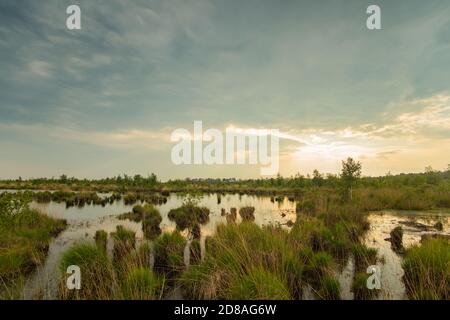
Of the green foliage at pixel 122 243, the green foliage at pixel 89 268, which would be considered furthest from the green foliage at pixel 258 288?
the green foliage at pixel 122 243

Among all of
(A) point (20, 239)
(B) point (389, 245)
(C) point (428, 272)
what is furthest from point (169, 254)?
(B) point (389, 245)

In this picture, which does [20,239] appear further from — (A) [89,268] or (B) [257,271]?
(B) [257,271]

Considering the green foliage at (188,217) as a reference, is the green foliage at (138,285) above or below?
above

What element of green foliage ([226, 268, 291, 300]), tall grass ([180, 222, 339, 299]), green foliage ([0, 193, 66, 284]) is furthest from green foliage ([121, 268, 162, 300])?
green foliage ([0, 193, 66, 284])

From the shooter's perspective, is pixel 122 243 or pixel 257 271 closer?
pixel 257 271

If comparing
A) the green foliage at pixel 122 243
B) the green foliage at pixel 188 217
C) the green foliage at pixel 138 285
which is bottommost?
the green foliage at pixel 188 217

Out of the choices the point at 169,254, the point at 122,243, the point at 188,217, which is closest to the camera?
the point at 169,254

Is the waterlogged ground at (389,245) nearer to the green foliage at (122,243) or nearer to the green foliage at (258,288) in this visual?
the green foliage at (258,288)

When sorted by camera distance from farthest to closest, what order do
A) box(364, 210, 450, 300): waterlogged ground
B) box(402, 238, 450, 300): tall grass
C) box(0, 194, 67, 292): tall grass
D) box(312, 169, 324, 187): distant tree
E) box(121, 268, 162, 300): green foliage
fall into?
box(312, 169, 324, 187): distant tree < box(0, 194, 67, 292): tall grass < box(364, 210, 450, 300): waterlogged ground < box(402, 238, 450, 300): tall grass < box(121, 268, 162, 300): green foliage

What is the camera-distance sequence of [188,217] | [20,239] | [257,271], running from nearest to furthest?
[257,271]
[20,239]
[188,217]

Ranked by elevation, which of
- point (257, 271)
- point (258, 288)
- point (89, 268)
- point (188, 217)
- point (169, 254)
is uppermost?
point (257, 271)

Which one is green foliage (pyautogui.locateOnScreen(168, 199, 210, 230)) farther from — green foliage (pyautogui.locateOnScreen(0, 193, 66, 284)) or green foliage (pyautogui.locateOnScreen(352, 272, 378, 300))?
green foliage (pyautogui.locateOnScreen(352, 272, 378, 300))
